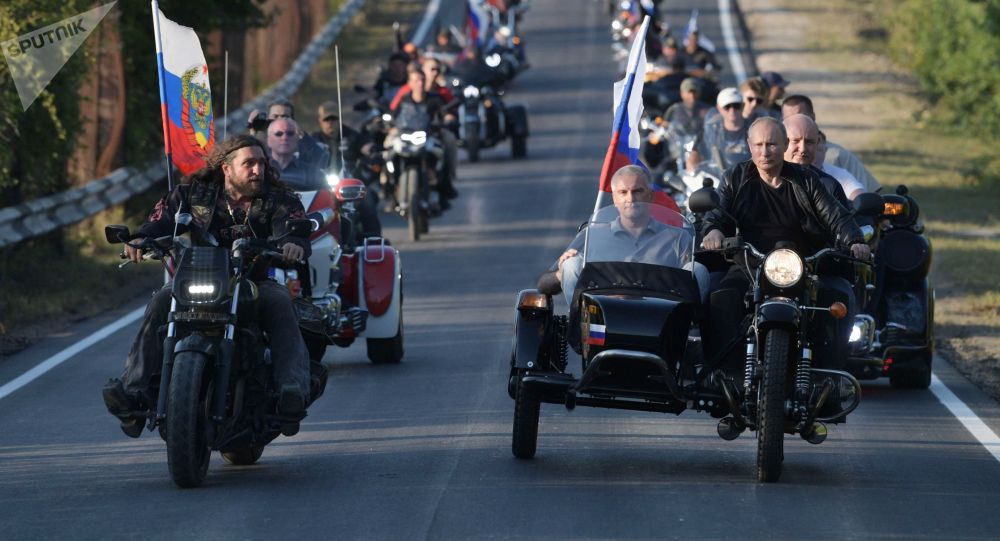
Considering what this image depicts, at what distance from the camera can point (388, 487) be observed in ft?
30.6

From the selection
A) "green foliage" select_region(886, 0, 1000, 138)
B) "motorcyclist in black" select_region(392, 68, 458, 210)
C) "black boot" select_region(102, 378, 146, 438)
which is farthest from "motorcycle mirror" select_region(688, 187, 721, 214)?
"green foliage" select_region(886, 0, 1000, 138)

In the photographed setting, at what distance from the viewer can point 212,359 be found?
9.13 metres

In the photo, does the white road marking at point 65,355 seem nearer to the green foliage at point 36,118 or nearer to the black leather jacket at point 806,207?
the green foliage at point 36,118

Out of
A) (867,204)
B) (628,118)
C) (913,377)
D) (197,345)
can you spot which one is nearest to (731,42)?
(913,377)

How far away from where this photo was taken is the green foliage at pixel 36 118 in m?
18.2

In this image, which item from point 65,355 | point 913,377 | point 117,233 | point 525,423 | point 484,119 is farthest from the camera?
point 484,119

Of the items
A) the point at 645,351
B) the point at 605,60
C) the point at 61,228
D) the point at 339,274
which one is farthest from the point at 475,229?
the point at 605,60

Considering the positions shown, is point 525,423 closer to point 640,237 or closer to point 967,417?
point 640,237

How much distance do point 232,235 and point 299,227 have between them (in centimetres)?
47

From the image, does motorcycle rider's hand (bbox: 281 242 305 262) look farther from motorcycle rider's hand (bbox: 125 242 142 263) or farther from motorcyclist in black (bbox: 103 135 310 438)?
motorcycle rider's hand (bbox: 125 242 142 263)

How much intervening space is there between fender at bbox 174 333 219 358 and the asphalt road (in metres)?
0.66

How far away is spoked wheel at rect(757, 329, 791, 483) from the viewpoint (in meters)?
9.28

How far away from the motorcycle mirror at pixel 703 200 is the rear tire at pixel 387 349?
14.8 ft

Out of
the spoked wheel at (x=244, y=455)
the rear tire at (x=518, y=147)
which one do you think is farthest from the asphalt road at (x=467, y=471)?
the rear tire at (x=518, y=147)
